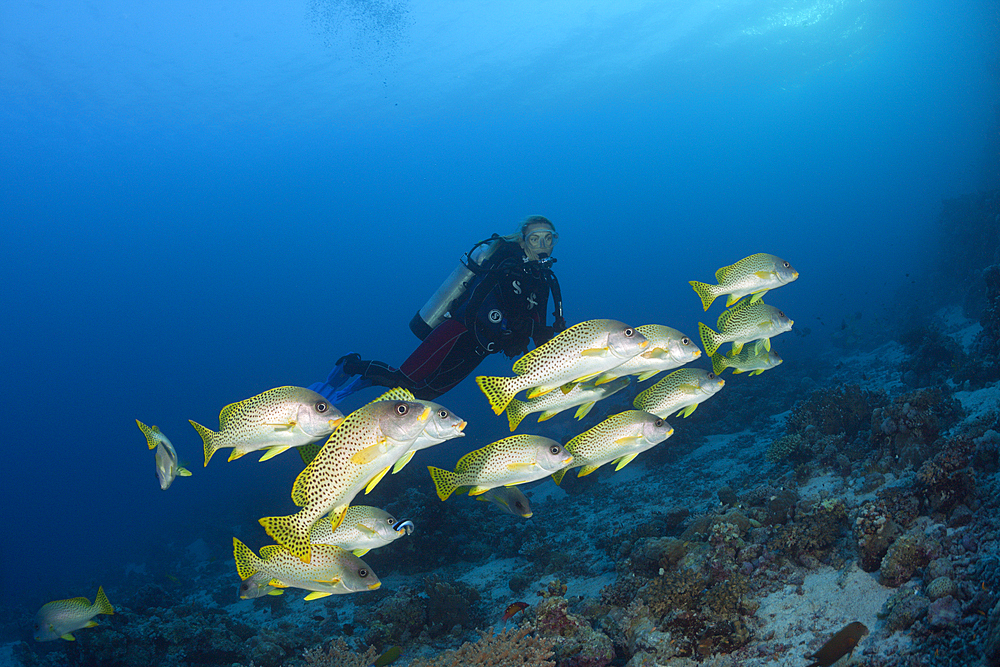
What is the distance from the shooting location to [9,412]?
84.6 metres

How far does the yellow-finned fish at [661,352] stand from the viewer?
11.2 feet

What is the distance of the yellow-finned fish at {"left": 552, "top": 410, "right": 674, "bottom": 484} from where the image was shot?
3777 mm

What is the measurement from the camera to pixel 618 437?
3.80m

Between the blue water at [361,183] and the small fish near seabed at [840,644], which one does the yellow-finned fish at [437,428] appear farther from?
the blue water at [361,183]

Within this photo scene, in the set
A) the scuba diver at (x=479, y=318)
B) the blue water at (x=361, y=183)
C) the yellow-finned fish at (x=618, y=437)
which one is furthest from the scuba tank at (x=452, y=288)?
the blue water at (x=361, y=183)

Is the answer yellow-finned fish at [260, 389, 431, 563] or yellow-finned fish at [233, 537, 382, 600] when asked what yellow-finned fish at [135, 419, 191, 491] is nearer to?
yellow-finned fish at [233, 537, 382, 600]

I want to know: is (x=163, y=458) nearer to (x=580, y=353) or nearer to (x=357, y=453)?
(x=357, y=453)

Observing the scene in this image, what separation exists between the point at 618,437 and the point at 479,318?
3.39 meters

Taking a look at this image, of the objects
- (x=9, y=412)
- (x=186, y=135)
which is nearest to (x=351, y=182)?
(x=186, y=135)

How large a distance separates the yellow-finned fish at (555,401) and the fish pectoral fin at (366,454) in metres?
1.47

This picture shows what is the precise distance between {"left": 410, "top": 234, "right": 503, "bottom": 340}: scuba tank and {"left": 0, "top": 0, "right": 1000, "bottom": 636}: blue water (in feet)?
22.5

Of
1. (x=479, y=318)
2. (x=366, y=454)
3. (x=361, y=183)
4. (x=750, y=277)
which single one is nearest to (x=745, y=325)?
(x=750, y=277)

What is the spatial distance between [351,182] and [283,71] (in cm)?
5565

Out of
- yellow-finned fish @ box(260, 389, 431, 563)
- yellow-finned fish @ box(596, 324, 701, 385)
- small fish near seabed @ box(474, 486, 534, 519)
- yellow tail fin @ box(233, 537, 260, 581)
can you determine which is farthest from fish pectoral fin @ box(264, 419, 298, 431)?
small fish near seabed @ box(474, 486, 534, 519)
